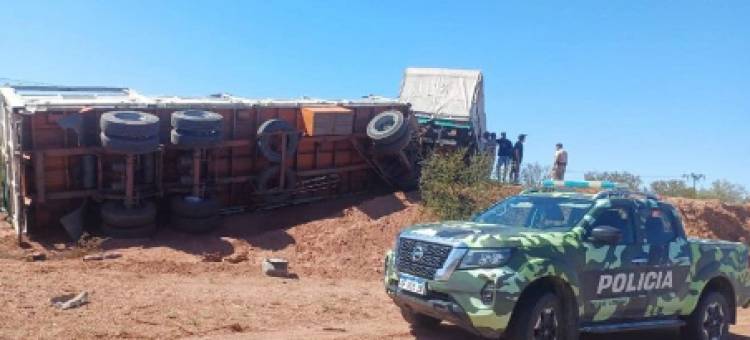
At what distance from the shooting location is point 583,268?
861cm

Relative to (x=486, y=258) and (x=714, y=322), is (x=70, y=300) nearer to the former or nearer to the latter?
(x=486, y=258)

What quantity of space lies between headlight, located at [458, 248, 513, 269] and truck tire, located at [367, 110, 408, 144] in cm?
1283

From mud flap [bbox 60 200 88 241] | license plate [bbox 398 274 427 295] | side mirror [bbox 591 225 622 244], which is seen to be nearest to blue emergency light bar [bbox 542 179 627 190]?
side mirror [bbox 591 225 622 244]

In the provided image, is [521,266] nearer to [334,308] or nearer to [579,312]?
[579,312]

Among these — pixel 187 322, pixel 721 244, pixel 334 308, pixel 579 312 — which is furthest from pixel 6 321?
pixel 721 244

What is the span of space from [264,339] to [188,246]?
779 centimetres

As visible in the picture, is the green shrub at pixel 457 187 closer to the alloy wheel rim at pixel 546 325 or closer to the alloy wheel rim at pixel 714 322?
the alloy wheel rim at pixel 714 322

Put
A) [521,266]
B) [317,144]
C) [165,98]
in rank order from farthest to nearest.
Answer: [317,144]
[165,98]
[521,266]

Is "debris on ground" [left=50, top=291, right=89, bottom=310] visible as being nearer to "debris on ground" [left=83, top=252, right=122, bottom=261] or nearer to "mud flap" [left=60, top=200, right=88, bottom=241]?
"debris on ground" [left=83, top=252, right=122, bottom=261]

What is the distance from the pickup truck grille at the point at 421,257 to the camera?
8297mm

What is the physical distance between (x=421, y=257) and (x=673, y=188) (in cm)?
2084

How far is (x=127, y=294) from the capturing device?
10.6 meters

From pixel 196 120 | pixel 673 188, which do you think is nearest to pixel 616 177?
pixel 673 188

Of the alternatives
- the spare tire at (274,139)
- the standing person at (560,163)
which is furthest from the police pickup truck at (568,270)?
the standing person at (560,163)
